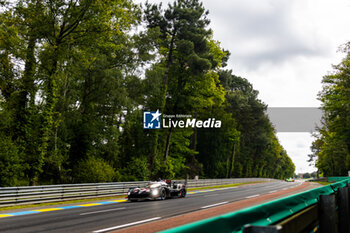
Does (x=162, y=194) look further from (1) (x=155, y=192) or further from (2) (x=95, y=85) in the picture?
(2) (x=95, y=85)

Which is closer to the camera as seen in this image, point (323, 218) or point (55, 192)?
point (323, 218)

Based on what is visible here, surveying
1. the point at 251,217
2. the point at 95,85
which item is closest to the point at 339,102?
the point at 95,85

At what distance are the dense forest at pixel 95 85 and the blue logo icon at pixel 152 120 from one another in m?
0.57

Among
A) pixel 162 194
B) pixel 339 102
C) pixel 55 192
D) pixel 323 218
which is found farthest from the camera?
pixel 339 102

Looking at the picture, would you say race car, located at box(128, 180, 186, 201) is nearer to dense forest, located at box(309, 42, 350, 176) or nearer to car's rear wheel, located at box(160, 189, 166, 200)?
car's rear wheel, located at box(160, 189, 166, 200)

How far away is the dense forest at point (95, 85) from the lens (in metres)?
20.2

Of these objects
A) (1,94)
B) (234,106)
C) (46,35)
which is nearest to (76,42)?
(46,35)

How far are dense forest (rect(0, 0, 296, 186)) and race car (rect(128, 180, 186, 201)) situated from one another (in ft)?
23.1

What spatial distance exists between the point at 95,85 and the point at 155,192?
14023 millimetres

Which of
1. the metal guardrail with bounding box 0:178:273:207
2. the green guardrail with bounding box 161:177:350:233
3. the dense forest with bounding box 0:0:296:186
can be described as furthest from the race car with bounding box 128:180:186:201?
the green guardrail with bounding box 161:177:350:233

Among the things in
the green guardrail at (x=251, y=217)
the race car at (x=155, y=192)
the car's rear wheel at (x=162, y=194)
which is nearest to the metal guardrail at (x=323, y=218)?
the green guardrail at (x=251, y=217)

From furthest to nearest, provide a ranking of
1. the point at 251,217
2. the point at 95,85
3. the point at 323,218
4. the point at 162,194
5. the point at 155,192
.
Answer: the point at 95,85 → the point at 162,194 → the point at 155,192 → the point at 323,218 → the point at 251,217

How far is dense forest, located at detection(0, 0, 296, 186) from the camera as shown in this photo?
20.2m

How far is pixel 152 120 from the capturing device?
109ft
